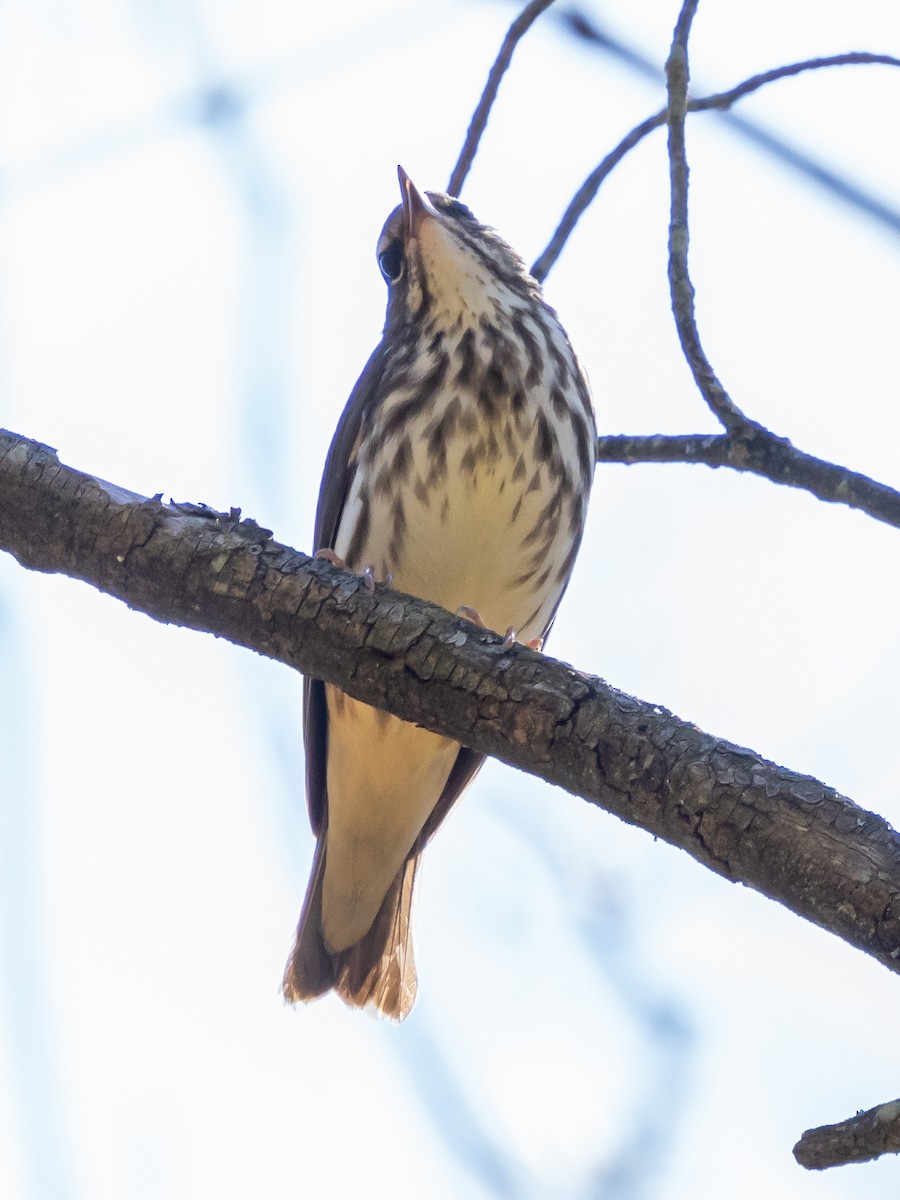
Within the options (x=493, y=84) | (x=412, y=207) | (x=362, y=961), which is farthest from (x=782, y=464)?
(x=362, y=961)

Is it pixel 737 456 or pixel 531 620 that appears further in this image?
pixel 531 620

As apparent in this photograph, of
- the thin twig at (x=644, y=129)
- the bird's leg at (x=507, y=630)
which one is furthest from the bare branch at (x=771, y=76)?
the bird's leg at (x=507, y=630)

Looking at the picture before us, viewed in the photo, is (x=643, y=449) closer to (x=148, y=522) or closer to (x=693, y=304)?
(x=693, y=304)

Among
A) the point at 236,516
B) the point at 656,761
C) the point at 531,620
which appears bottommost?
the point at 656,761

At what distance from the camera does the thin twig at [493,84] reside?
4.22m

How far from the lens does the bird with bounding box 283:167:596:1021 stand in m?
4.62

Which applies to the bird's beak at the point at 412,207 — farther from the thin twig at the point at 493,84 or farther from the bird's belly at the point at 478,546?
the bird's belly at the point at 478,546

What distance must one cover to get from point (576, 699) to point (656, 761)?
24cm

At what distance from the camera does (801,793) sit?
8.55 ft

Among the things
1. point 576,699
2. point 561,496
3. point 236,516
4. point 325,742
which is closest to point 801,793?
point 576,699

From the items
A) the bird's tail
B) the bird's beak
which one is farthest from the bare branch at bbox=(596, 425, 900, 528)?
the bird's tail

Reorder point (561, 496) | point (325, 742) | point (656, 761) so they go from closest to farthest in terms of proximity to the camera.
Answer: point (656, 761), point (561, 496), point (325, 742)

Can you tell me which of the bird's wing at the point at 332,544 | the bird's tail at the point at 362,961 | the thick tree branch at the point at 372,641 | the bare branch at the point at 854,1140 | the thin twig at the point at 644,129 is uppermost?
the thin twig at the point at 644,129

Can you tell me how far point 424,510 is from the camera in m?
4.58
